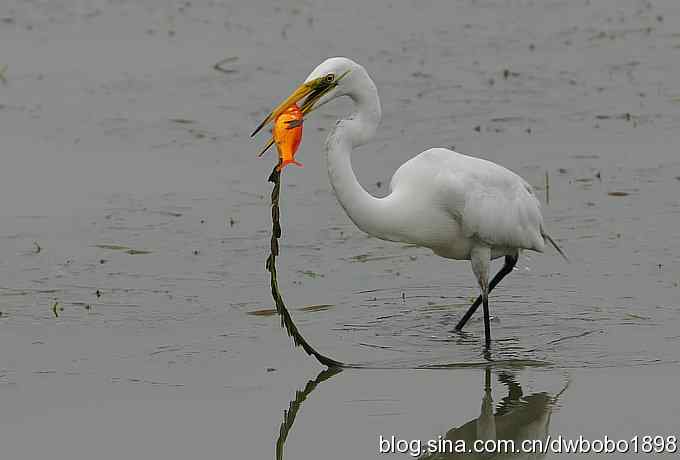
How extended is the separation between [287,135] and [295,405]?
4.19ft

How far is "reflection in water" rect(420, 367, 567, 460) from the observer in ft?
20.3

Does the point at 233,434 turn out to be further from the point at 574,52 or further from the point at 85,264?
the point at 574,52

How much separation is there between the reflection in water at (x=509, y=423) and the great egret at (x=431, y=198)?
81 cm

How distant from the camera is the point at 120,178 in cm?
1048

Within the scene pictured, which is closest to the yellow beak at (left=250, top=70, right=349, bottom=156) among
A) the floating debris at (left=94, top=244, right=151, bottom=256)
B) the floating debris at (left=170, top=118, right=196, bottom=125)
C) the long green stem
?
the long green stem

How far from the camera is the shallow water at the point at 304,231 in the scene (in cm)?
661

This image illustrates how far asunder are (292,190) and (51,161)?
6.41 feet

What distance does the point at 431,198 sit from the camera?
24.0 feet

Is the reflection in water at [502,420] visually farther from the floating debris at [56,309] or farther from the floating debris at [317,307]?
the floating debris at [56,309]

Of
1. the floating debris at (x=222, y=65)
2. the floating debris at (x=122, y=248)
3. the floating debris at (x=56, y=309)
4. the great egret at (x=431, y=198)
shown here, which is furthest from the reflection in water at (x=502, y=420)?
the floating debris at (x=222, y=65)

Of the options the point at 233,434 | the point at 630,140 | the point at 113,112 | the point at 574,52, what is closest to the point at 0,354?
the point at 233,434

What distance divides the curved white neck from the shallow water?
0.74 meters

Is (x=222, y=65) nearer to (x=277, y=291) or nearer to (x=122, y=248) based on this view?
(x=122, y=248)

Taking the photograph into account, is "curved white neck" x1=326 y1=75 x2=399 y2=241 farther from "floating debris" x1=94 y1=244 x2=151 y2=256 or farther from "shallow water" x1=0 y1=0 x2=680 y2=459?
"floating debris" x1=94 y1=244 x2=151 y2=256
